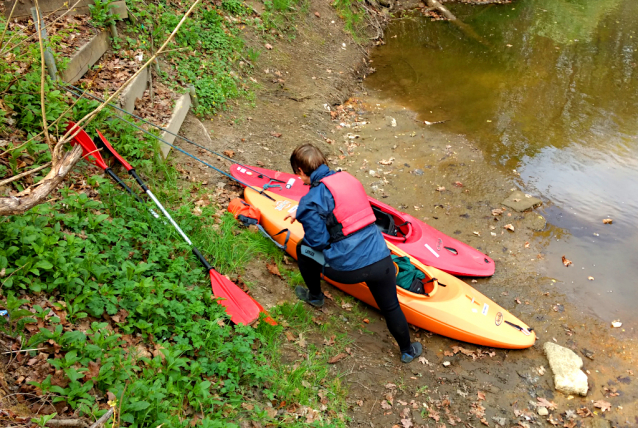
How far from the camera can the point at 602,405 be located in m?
4.20

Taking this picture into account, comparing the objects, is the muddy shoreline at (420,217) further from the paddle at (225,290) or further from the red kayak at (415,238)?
the paddle at (225,290)

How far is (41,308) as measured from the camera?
2775 millimetres

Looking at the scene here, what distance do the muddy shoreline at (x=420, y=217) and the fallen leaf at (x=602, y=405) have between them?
0.05m

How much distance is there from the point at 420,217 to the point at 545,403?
3.04 m

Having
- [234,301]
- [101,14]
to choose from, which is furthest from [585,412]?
[101,14]

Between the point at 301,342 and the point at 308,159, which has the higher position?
the point at 308,159

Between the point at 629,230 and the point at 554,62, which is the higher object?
the point at 554,62

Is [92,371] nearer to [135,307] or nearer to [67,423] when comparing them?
[67,423]

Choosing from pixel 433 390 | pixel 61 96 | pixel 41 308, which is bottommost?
pixel 433 390

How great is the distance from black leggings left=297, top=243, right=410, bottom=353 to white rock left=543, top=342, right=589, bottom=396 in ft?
5.13

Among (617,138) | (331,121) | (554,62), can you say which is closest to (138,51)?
(331,121)

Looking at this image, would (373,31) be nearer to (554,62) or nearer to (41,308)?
(554,62)

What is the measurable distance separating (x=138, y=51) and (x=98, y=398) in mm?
5308

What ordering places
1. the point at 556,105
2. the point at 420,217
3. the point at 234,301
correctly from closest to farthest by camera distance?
1. the point at 234,301
2. the point at 420,217
3. the point at 556,105
